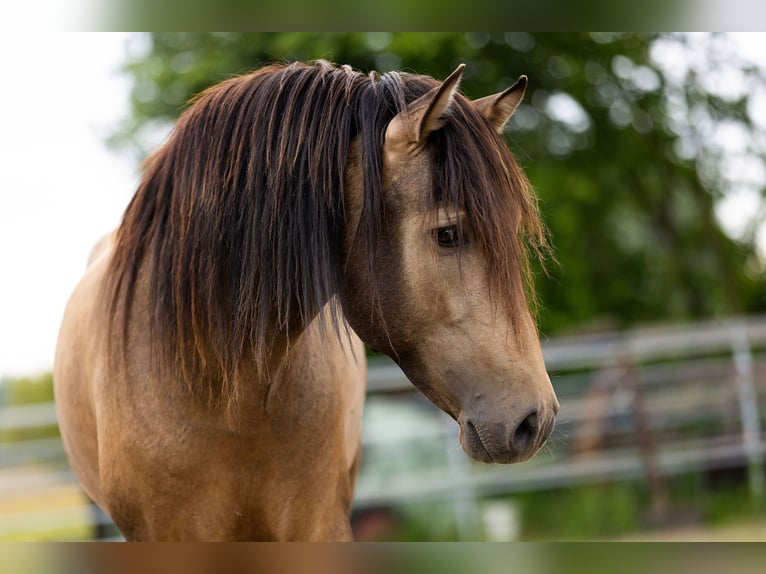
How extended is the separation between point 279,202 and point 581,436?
7.70 m

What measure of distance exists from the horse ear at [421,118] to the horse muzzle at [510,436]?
28.2 inches

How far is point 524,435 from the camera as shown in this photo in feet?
6.74

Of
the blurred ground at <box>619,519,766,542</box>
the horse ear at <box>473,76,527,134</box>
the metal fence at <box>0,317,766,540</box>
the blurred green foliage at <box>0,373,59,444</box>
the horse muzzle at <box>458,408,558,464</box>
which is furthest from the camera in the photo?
the blurred green foliage at <box>0,373,59,444</box>

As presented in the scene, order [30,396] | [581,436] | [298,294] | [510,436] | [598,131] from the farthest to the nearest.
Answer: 1. [30,396]
2. [598,131]
3. [581,436]
4. [298,294]
5. [510,436]

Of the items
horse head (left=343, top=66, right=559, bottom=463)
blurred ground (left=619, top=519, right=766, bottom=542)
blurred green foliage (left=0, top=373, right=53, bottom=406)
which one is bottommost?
blurred ground (left=619, top=519, right=766, bottom=542)

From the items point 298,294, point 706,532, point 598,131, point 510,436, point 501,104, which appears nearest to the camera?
point 510,436

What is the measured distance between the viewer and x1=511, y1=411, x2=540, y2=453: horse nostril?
2031 mm

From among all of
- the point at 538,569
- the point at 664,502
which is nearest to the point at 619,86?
the point at 664,502

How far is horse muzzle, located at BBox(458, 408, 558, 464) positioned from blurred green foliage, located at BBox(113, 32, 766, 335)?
5646mm

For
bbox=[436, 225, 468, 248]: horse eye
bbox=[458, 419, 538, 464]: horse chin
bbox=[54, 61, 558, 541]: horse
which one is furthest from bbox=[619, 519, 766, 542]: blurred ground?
bbox=[436, 225, 468, 248]: horse eye

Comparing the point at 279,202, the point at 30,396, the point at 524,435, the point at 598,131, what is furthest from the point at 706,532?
the point at 30,396

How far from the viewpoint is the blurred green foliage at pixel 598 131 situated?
8.46 meters

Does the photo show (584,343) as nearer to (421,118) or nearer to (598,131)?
(598,131)

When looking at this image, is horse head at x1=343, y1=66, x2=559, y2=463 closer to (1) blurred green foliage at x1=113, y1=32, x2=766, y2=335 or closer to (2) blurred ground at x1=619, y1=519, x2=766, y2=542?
(1) blurred green foliage at x1=113, y1=32, x2=766, y2=335
